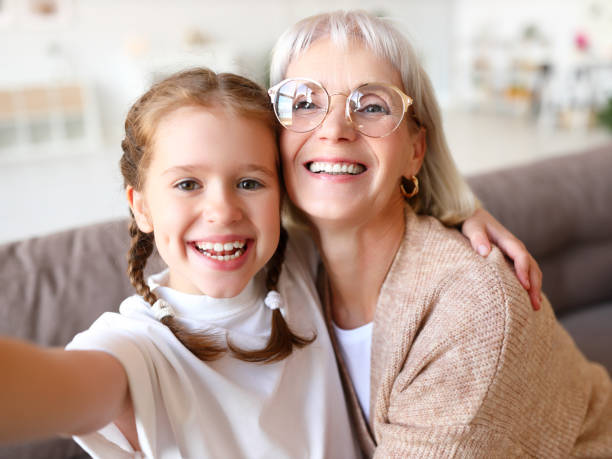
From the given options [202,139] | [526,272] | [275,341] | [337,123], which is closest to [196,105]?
[202,139]

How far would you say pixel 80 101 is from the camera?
7.36 m

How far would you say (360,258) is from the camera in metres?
1.37

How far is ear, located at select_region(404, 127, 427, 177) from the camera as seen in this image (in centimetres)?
135

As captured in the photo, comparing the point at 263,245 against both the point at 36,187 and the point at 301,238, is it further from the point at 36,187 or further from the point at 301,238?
the point at 36,187

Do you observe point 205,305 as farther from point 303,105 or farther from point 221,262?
point 303,105

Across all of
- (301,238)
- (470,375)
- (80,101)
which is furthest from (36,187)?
(470,375)

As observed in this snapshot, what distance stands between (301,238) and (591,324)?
4.74 ft

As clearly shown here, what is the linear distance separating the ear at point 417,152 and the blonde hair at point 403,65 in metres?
0.02

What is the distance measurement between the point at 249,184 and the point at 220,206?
0.11 meters

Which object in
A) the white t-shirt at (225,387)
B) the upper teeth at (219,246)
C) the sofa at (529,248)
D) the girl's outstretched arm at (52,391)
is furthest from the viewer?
the sofa at (529,248)

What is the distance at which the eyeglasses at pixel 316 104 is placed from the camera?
118cm

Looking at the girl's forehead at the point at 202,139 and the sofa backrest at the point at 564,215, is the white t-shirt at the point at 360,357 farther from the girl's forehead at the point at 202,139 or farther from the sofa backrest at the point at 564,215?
the sofa backrest at the point at 564,215

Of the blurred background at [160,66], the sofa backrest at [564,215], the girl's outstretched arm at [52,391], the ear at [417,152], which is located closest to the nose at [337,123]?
the ear at [417,152]

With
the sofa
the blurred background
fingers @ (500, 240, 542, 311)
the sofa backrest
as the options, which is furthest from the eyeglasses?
the blurred background
